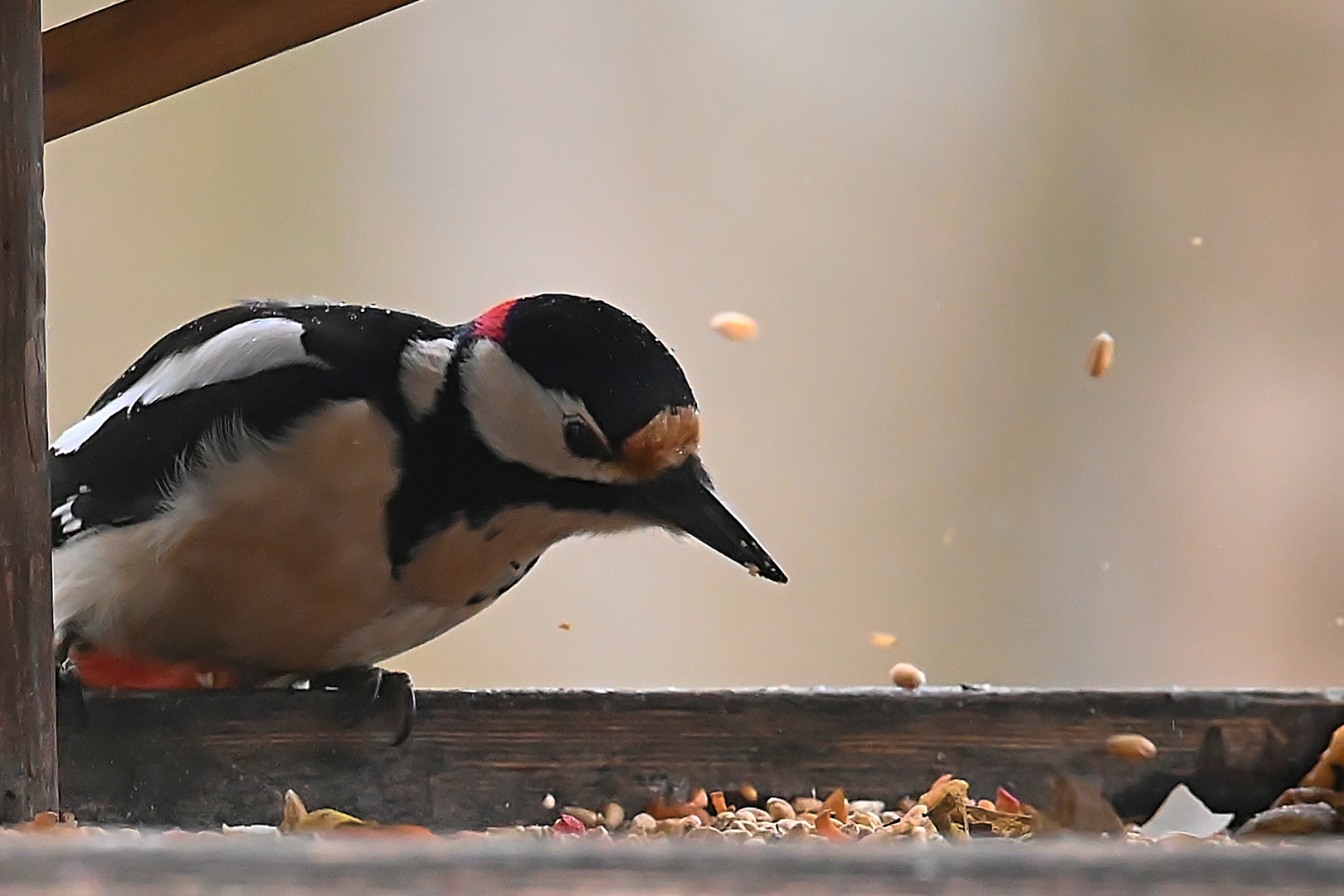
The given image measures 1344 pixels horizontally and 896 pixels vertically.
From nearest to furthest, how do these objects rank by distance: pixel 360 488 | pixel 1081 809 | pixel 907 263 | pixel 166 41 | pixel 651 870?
1. pixel 651 870
2. pixel 166 41
3. pixel 1081 809
4. pixel 360 488
5. pixel 907 263

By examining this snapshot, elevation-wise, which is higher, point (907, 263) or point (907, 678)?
point (907, 263)

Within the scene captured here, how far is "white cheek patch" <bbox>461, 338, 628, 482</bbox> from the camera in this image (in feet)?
4.18

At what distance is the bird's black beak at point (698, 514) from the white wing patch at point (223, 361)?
31cm

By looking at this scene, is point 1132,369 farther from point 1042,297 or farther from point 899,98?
point 899,98

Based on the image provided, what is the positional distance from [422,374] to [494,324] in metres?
0.08

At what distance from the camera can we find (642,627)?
2.83 m

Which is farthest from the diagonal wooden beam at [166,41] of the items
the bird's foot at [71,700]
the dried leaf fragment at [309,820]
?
the dried leaf fragment at [309,820]

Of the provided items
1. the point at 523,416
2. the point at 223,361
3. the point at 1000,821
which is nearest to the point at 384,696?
the point at 523,416

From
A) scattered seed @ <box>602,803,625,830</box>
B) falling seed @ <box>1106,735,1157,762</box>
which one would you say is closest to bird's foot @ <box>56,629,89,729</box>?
scattered seed @ <box>602,803,625,830</box>

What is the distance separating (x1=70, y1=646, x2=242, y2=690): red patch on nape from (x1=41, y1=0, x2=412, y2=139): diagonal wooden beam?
19.3 inches

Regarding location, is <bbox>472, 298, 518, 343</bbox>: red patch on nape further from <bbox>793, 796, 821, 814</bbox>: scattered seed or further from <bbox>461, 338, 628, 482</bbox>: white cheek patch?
<bbox>793, 796, 821, 814</bbox>: scattered seed

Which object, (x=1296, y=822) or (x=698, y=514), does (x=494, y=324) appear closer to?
(x=698, y=514)

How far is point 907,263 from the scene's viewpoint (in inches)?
108

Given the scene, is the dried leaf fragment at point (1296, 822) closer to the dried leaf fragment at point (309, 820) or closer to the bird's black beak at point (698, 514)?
the bird's black beak at point (698, 514)
